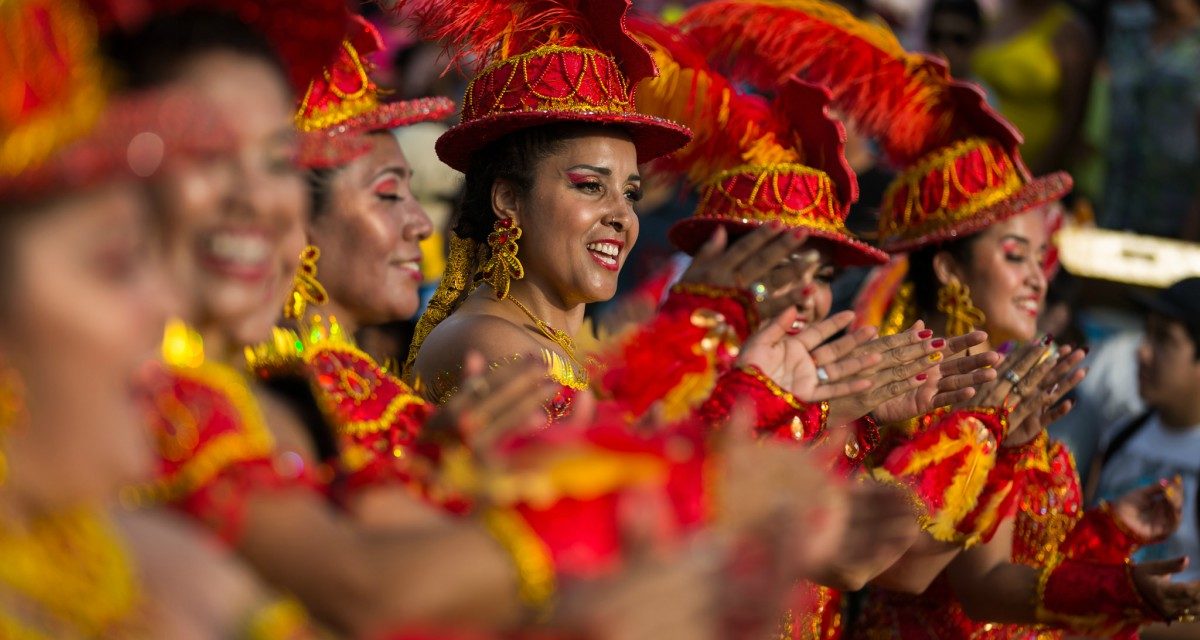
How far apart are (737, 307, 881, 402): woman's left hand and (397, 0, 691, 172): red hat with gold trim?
83cm

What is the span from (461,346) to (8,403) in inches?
72.3

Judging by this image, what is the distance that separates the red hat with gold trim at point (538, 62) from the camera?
3885 mm

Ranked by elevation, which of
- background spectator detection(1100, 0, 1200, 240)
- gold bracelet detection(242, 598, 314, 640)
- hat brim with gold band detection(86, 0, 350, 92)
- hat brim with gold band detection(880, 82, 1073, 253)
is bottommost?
background spectator detection(1100, 0, 1200, 240)

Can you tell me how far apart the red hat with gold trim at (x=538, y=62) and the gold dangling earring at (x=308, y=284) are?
760 mm

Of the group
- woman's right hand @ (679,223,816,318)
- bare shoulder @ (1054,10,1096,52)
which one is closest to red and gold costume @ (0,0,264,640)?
woman's right hand @ (679,223,816,318)

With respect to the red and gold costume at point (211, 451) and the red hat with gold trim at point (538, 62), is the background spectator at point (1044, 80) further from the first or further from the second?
the red and gold costume at point (211, 451)

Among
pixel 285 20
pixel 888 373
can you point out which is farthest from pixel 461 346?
pixel 285 20

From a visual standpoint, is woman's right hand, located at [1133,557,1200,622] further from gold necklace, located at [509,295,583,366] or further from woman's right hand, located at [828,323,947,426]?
gold necklace, located at [509,295,583,366]

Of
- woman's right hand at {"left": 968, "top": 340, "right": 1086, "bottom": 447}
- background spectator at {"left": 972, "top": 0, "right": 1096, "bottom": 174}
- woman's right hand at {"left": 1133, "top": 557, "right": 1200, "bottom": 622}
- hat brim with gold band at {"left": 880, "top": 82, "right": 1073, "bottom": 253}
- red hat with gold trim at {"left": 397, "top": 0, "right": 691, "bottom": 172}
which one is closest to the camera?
Result: red hat with gold trim at {"left": 397, "top": 0, "right": 691, "bottom": 172}

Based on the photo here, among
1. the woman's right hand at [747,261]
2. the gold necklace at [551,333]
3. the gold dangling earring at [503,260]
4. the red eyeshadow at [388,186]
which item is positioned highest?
the red eyeshadow at [388,186]

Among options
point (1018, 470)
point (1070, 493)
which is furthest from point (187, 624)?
point (1070, 493)

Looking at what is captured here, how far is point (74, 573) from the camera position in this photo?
1777mm

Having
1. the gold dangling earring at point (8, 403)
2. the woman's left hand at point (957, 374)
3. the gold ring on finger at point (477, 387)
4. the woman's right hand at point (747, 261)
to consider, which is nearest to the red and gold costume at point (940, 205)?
the woman's left hand at point (957, 374)

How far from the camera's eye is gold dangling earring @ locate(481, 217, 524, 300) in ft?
12.9
